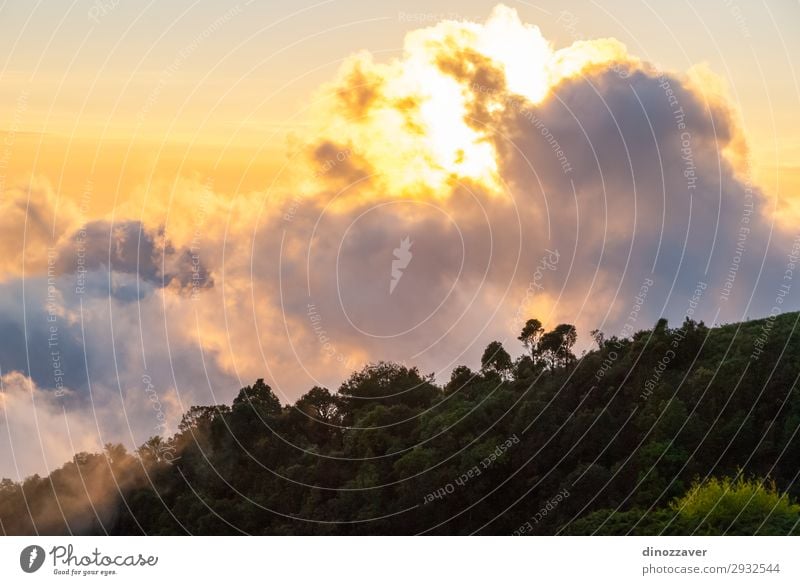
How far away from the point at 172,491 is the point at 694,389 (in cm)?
1945

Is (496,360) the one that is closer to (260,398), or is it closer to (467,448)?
(467,448)

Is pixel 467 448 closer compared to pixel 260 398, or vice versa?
pixel 467 448


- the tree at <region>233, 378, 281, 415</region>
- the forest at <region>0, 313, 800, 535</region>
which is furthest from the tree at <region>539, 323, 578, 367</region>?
the tree at <region>233, 378, 281, 415</region>

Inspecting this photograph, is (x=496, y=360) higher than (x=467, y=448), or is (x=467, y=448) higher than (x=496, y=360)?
(x=496, y=360)

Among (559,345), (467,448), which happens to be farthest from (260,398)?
(559,345)

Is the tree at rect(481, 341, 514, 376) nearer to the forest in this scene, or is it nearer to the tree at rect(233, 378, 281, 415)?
the forest

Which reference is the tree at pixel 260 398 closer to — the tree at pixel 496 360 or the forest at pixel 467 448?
the forest at pixel 467 448

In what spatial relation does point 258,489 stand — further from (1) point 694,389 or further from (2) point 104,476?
(1) point 694,389

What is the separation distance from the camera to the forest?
147ft

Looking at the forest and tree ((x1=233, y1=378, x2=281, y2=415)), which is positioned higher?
tree ((x1=233, y1=378, x2=281, y2=415))

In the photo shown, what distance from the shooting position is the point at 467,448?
46.4 m

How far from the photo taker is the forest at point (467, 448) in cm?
4494

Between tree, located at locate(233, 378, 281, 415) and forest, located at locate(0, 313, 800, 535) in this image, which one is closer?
forest, located at locate(0, 313, 800, 535)
